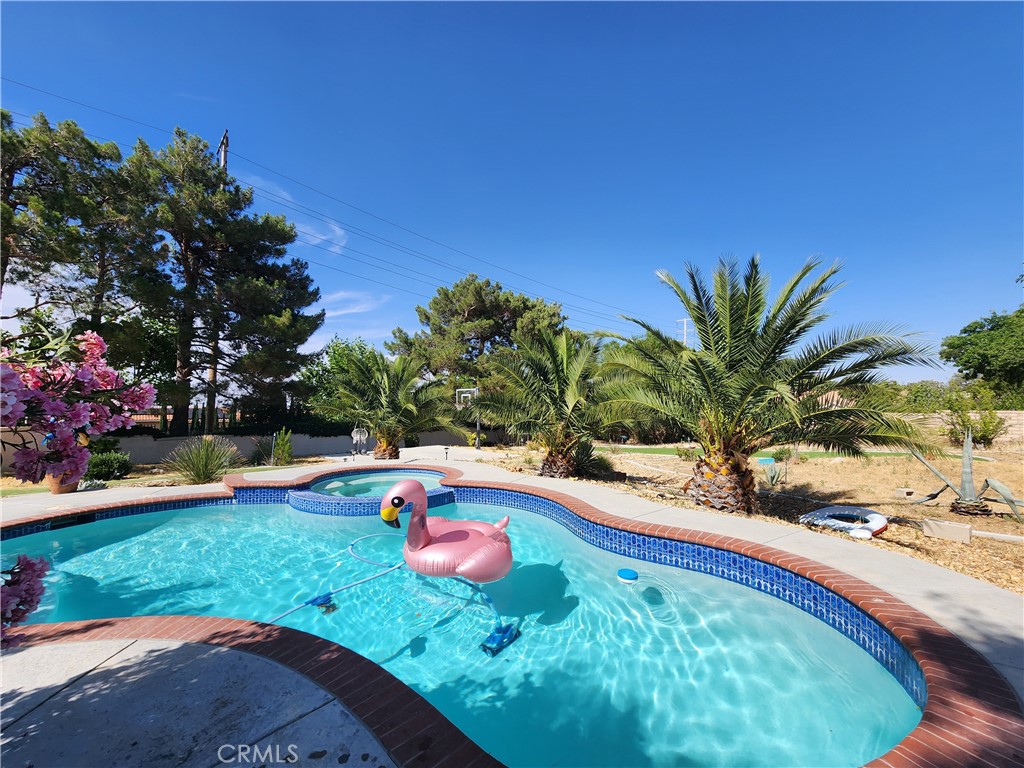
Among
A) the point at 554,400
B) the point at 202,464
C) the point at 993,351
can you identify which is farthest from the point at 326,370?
the point at 993,351

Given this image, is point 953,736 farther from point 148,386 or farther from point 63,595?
point 63,595

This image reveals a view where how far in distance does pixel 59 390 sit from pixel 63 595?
6.03 m

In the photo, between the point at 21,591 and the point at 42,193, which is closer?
the point at 21,591

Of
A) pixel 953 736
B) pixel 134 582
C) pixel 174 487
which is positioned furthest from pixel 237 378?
pixel 953 736

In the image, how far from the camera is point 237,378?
2005 cm

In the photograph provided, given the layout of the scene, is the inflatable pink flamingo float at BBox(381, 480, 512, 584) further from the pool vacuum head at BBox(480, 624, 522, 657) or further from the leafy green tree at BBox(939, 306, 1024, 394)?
the leafy green tree at BBox(939, 306, 1024, 394)

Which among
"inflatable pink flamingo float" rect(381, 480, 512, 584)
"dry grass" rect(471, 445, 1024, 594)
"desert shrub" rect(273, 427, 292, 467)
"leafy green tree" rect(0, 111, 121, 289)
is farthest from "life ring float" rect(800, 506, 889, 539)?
"leafy green tree" rect(0, 111, 121, 289)

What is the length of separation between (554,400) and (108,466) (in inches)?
497

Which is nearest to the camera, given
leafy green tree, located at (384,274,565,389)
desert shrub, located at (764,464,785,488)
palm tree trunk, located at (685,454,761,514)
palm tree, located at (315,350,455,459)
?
palm tree trunk, located at (685,454,761,514)

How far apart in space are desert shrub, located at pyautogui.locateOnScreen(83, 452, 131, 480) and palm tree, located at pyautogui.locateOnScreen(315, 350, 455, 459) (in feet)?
19.0

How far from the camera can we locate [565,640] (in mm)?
4625

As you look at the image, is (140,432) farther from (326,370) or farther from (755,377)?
(755,377)

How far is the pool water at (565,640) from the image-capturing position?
330 centimetres

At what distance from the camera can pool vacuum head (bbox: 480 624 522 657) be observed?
4.33 meters
